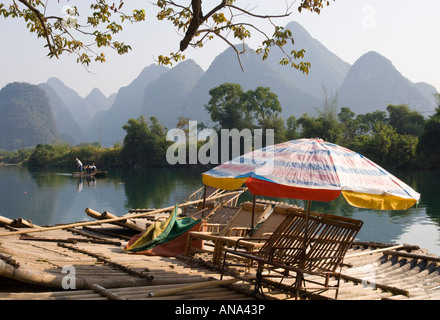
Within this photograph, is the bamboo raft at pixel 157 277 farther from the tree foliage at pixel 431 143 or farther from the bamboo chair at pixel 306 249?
the tree foliage at pixel 431 143

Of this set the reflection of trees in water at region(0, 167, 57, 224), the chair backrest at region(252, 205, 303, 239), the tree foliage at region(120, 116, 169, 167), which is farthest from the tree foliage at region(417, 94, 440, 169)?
the chair backrest at region(252, 205, 303, 239)

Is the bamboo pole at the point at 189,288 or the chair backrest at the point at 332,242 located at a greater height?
the chair backrest at the point at 332,242

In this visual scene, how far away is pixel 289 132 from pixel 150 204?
21.7 m

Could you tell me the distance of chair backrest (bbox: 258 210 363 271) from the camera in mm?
3844

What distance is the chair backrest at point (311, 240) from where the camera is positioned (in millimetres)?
3844

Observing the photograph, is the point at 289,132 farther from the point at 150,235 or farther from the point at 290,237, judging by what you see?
the point at 290,237

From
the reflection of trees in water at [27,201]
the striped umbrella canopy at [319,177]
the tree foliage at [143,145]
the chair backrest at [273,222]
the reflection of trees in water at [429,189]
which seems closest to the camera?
the striped umbrella canopy at [319,177]

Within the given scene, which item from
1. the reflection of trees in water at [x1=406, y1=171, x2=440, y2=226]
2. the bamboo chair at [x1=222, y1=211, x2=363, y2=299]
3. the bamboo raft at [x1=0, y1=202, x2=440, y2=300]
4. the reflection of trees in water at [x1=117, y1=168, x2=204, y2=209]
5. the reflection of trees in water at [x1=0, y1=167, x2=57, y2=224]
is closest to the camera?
the bamboo raft at [x1=0, y1=202, x2=440, y2=300]

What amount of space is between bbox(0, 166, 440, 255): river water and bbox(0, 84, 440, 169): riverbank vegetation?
270 centimetres

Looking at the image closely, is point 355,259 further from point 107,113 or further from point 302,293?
point 107,113

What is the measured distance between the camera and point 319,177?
3664mm

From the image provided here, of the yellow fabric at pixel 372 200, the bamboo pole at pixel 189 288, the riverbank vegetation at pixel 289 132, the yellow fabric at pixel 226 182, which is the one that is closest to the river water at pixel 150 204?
the riverbank vegetation at pixel 289 132

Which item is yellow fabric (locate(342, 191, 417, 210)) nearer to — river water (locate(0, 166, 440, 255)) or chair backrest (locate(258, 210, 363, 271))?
chair backrest (locate(258, 210, 363, 271))

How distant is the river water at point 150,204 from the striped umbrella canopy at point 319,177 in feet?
28.2
